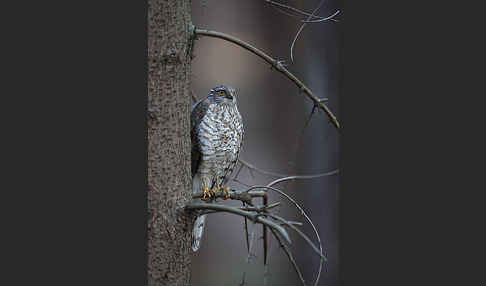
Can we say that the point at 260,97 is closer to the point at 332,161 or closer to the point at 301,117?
the point at 301,117

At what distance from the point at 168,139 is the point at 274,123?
1118 mm

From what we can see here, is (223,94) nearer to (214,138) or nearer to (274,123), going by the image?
(214,138)

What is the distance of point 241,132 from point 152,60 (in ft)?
1.89

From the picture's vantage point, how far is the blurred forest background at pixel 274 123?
215 centimetres

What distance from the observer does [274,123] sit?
7.86ft

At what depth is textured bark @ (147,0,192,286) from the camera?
136 centimetres

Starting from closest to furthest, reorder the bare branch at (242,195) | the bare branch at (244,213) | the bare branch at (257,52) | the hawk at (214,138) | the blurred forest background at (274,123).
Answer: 1. the bare branch at (244,213)
2. the bare branch at (257,52)
3. the bare branch at (242,195)
4. the hawk at (214,138)
5. the blurred forest background at (274,123)

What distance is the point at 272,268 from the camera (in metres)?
2.26

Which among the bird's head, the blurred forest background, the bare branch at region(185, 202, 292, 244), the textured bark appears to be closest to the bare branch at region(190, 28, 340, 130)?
the textured bark

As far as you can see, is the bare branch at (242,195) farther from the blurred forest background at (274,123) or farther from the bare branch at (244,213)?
the blurred forest background at (274,123)

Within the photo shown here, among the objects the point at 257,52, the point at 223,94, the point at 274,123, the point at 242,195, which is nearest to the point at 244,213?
the point at 242,195

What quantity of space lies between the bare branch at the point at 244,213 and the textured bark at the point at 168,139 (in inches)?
3.1

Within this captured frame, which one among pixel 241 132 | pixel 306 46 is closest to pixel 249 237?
pixel 241 132

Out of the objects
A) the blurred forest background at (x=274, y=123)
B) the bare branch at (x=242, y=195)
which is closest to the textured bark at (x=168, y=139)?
the bare branch at (x=242, y=195)
